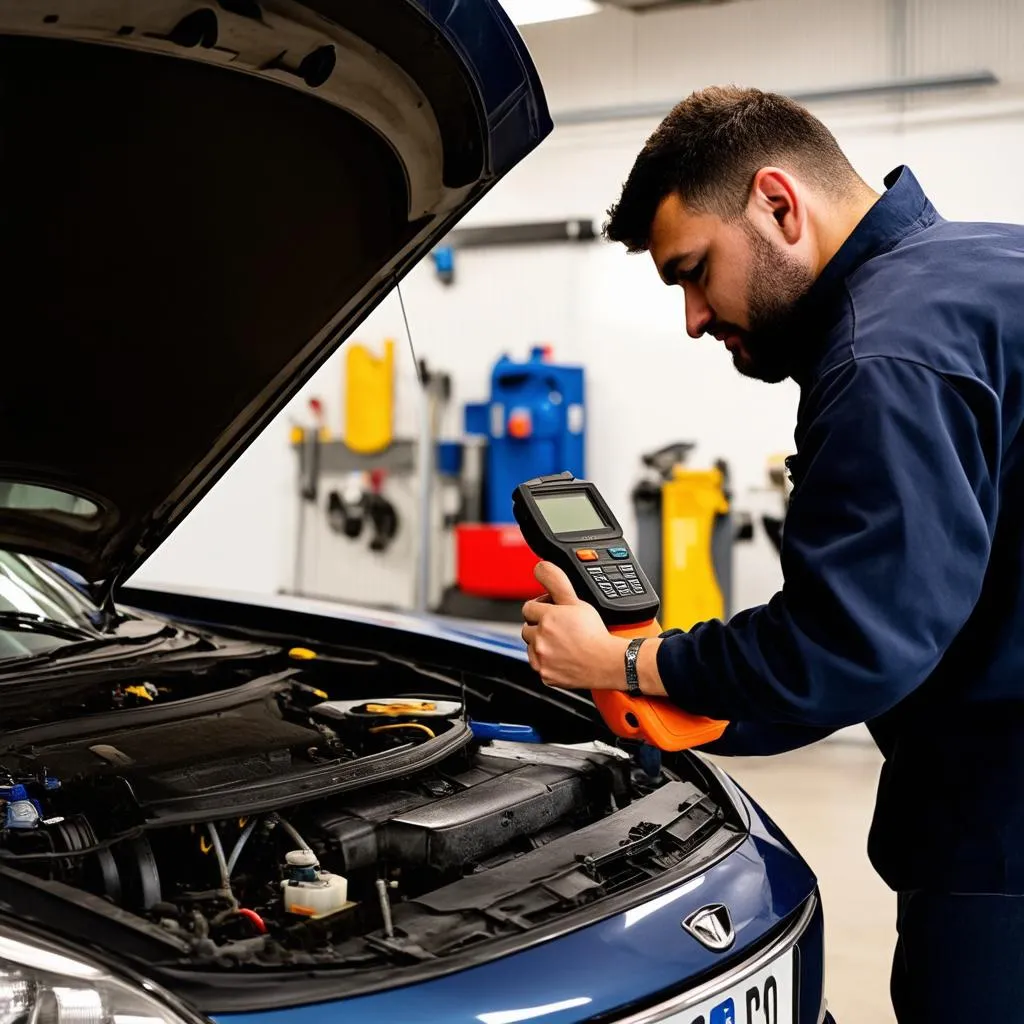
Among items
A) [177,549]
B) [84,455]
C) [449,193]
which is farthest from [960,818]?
[177,549]

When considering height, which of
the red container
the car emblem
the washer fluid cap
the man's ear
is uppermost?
the man's ear

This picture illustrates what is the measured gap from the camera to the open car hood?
1.30 metres

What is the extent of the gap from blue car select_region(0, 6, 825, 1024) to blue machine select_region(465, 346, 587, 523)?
3591 millimetres

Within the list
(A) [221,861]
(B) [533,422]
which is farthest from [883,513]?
(B) [533,422]

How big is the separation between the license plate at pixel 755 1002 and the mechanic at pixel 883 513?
149mm

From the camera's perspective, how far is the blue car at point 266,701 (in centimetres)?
112

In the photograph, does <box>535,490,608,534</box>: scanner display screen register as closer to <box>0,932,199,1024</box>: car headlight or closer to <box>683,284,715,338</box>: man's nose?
<box>683,284,715,338</box>: man's nose

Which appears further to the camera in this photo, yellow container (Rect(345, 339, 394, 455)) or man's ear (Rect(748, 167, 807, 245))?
yellow container (Rect(345, 339, 394, 455))

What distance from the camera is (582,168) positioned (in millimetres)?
5918

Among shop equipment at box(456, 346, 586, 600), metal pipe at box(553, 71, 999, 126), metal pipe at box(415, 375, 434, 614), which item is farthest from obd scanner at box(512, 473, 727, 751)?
metal pipe at box(415, 375, 434, 614)

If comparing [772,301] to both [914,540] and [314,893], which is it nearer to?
[914,540]

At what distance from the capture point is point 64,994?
0.96 meters

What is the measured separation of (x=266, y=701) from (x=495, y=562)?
150 inches

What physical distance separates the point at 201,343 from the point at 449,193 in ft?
1.55
